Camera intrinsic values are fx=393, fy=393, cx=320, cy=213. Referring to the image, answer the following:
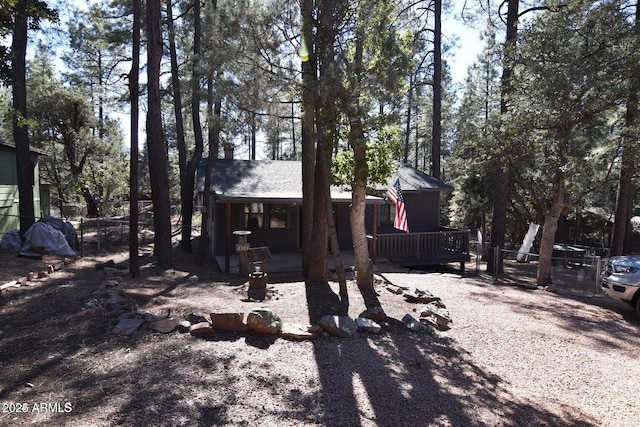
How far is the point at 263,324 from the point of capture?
479 centimetres

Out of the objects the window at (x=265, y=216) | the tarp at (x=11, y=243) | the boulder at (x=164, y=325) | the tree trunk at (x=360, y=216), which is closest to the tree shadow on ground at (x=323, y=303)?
the tree trunk at (x=360, y=216)

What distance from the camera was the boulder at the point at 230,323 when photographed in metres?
4.81

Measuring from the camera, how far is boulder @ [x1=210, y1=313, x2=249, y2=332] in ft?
15.8

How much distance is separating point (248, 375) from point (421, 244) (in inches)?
404

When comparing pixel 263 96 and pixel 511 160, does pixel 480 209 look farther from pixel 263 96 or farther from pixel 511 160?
pixel 263 96

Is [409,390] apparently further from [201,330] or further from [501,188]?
[501,188]

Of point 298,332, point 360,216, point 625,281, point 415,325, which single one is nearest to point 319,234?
point 360,216

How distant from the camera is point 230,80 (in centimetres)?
761

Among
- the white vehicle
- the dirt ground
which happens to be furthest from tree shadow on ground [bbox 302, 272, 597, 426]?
the white vehicle

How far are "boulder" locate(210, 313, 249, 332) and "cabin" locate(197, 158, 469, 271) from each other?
262 inches

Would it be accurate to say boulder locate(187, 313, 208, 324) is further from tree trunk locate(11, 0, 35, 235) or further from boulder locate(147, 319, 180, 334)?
tree trunk locate(11, 0, 35, 235)

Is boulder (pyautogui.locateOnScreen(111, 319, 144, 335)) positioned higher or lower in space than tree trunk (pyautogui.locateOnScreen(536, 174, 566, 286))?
lower

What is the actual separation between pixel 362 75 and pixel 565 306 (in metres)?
5.96

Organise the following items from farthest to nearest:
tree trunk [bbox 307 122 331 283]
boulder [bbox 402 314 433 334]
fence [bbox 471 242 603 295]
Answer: fence [bbox 471 242 603 295], tree trunk [bbox 307 122 331 283], boulder [bbox 402 314 433 334]
